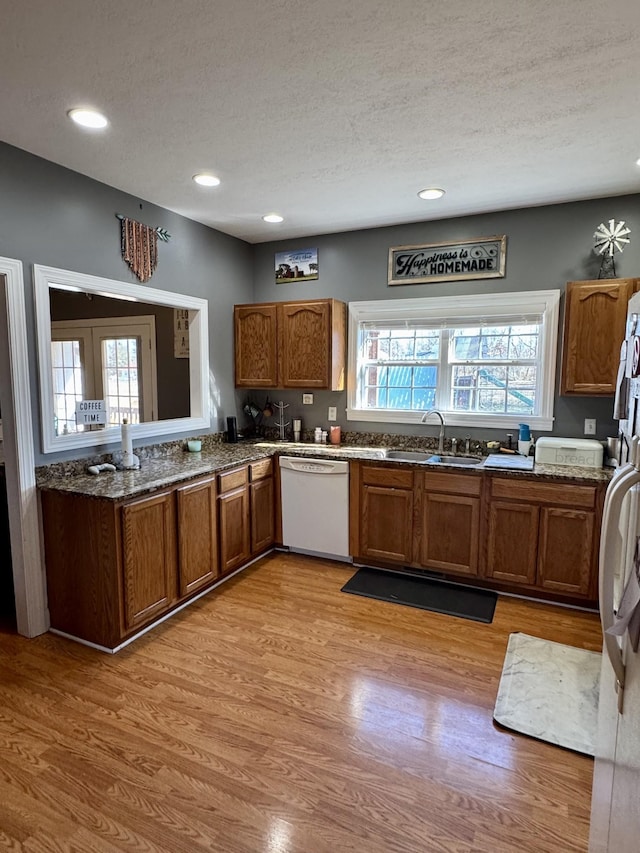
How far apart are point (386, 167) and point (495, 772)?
300 cm

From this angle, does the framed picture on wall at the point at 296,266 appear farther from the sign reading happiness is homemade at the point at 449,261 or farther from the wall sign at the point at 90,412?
the wall sign at the point at 90,412

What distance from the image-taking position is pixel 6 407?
2.54m

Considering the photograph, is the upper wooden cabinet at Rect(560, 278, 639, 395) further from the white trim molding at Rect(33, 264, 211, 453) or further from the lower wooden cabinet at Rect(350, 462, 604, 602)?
the white trim molding at Rect(33, 264, 211, 453)

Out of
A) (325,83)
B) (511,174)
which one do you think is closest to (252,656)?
(325,83)

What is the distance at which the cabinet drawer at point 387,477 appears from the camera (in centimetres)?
344

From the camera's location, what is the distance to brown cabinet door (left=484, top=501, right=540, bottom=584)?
3119mm

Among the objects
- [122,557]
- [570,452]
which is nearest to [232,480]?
[122,557]

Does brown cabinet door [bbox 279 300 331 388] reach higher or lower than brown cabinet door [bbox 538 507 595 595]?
higher

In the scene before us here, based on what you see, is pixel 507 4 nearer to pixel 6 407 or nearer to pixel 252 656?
pixel 6 407

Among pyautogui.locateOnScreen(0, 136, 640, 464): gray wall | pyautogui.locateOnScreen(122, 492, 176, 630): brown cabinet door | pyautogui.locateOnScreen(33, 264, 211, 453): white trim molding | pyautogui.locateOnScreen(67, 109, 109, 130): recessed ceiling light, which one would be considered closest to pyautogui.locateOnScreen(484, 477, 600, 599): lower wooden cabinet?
pyautogui.locateOnScreen(0, 136, 640, 464): gray wall

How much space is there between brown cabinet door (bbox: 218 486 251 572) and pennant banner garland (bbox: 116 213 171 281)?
5.46 ft

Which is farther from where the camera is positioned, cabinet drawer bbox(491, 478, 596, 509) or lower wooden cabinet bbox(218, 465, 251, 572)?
lower wooden cabinet bbox(218, 465, 251, 572)

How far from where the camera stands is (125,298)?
3203mm

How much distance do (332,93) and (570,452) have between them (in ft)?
8.45
